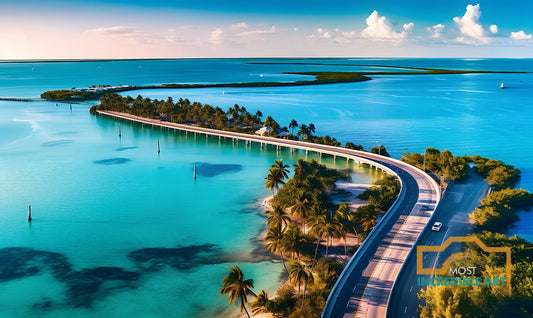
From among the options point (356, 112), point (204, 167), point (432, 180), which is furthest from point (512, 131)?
point (204, 167)

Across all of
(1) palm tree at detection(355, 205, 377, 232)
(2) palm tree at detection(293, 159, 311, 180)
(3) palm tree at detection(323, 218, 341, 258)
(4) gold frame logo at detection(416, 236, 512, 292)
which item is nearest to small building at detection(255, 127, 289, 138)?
(2) palm tree at detection(293, 159, 311, 180)

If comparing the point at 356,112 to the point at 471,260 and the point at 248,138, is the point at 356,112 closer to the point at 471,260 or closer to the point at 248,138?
the point at 248,138

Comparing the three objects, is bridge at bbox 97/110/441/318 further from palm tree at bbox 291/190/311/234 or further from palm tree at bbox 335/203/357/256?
palm tree at bbox 291/190/311/234

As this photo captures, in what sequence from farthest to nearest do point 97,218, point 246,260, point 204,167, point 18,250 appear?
point 204,167, point 97,218, point 18,250, point 246,260

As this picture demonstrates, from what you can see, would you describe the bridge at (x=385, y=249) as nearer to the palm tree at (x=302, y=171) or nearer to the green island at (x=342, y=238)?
the green island at (x=342, y=238)

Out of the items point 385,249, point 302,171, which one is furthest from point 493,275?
point 302,171

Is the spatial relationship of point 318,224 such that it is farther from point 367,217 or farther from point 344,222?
point 367,217
